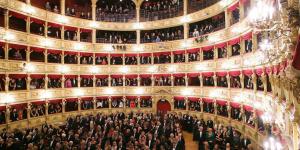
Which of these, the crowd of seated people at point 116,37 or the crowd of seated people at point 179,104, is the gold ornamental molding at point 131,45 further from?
the crowd of seated people at point 179,104

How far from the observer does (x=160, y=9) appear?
24.4 metres

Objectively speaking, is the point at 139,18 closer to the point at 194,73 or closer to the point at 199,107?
the point at 194,73

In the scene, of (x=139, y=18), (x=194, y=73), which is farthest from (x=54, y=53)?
(x=194, y=73)

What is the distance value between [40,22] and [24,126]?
8026mm

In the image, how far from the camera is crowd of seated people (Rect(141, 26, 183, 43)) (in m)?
23.1

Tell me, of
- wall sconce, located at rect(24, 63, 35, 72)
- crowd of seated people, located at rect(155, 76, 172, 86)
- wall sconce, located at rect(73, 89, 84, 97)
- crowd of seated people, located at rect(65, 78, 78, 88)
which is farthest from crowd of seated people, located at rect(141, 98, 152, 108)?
wall sconce, located at rect(24, 63, 35, 72)

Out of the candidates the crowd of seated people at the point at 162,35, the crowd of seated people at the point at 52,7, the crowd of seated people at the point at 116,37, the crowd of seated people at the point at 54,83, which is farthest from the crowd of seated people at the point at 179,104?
the crowd of seated people at the point at 52,7

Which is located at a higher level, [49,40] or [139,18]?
[139,18]

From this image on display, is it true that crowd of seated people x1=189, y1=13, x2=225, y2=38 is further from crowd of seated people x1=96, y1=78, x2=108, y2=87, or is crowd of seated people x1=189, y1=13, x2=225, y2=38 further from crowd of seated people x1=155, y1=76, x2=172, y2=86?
crowd of seated people x1=96, y1=78, x2=108, y2=87

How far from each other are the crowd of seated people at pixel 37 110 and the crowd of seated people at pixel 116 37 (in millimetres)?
8812

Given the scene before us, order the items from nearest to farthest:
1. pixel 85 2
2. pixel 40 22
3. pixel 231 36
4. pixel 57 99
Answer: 1. pixel 231 36
2. pixel 40 22
3. pixel 57 99
4. pixel 85 2

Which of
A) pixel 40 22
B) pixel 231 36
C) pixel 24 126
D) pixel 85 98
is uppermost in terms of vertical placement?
pixel 40 22

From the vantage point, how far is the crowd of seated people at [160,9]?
917 inches

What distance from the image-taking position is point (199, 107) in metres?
20.7
